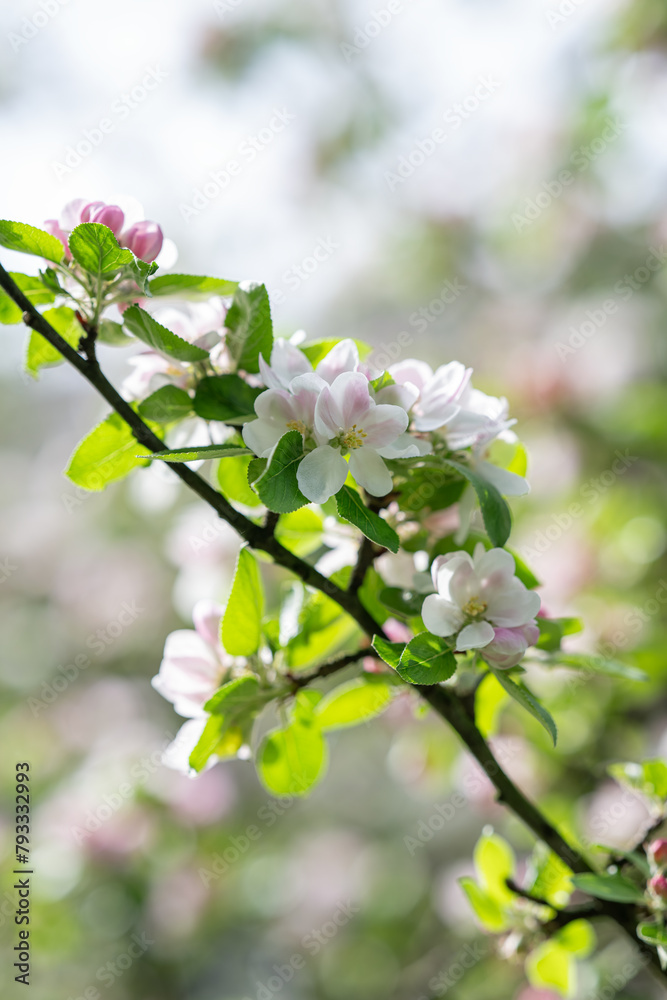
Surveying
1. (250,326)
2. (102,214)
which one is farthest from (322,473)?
(102,214)

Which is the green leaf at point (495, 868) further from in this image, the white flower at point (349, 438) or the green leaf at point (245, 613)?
the white flower at point (349, 438)

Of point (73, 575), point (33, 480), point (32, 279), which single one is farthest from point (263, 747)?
point (33, 480)

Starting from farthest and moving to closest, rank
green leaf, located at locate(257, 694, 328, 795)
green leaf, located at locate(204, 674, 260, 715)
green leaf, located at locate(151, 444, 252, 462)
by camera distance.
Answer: green leaf, located at locate(257, 694, 328, 795) < green leaf, located at locate(204, 674, 260, 715) < green leaf, located at locate(151, 444, 252, 462)

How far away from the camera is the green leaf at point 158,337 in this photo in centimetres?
49

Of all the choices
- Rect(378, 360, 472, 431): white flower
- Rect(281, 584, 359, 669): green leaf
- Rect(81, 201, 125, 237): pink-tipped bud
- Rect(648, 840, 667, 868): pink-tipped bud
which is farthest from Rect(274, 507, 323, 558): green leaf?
Rect(648, 840, 667, 868): pink-tipped bud

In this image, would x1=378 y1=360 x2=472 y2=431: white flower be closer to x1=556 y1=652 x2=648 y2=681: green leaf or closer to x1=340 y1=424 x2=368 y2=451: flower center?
x1=340 y1=424 x2=368 y2=451: flower center

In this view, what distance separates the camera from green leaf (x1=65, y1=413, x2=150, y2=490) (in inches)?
21.8

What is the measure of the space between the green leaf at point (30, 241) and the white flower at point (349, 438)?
0.56 feet

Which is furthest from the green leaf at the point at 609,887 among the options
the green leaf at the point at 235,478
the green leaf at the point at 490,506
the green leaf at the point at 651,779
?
the green leaf at the point at 235,478

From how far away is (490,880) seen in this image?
725mm

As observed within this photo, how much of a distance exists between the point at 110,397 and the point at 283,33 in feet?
8.74

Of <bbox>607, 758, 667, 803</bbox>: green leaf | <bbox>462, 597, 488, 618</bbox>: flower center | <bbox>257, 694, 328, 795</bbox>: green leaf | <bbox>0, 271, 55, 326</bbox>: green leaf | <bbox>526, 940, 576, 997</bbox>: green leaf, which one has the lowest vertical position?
<bbox>526, 940, 576, 997</bbox>: green leaf

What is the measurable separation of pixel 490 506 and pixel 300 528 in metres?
0.18

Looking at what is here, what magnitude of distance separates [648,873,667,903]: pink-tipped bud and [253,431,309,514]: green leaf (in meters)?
0.38
